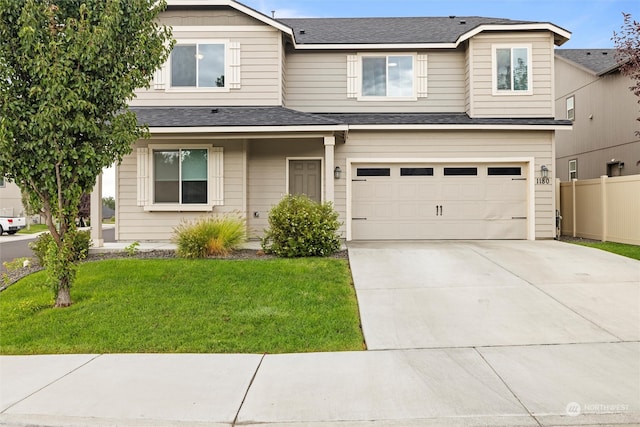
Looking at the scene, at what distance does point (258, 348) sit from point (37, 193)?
4.10m

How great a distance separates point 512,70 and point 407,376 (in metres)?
11.5

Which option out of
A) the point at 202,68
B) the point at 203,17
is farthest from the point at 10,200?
the point at 203,17

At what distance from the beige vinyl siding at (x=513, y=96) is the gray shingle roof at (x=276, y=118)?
13.7 inches

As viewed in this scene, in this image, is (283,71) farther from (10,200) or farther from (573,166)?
(10,200)

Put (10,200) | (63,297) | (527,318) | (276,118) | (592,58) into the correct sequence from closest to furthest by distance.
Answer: (527,318), (63,297), (276,118), (592,58), (10,200)

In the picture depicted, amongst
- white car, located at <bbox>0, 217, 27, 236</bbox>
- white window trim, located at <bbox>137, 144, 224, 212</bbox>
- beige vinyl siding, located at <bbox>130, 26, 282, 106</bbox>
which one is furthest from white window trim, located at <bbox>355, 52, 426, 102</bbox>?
white car, located at <bbox>0, 217, 27, 236</bbox>

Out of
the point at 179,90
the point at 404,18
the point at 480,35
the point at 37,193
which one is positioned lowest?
the point at 37,193

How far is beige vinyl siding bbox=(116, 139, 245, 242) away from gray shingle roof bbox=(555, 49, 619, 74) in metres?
15.7

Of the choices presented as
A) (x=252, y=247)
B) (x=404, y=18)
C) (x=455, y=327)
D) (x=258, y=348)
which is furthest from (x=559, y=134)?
(x=258, y=348)

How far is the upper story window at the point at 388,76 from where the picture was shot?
1323 centimetres

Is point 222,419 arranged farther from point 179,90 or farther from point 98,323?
point 179,90

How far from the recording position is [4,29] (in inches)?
221

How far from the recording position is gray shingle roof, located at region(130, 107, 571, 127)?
10766 mm

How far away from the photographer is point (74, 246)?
963cm
